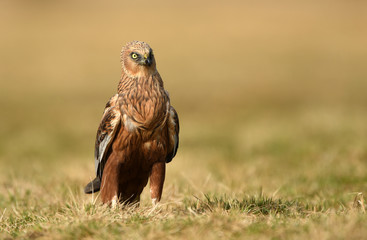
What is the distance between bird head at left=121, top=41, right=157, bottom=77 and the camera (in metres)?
4.76

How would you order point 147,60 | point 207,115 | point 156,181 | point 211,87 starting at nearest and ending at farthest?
point 147,60
point 156,181
point 207,115
point 211,87

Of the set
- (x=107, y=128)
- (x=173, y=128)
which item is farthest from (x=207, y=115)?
(x=107, y=128)

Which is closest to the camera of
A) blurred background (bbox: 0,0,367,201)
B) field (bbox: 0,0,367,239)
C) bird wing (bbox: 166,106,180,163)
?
field (bbox: 0,0,367,239)

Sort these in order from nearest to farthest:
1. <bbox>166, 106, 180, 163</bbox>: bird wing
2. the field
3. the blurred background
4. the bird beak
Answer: the field, the bird beak, <bbox>166, 106, 180, 163</bbox>: bird wing, the blurred background

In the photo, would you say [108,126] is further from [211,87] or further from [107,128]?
[211,87]

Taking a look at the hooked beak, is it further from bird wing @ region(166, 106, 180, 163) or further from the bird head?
bird wing @ region(166, 106, 180, 163)

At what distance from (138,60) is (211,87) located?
48.0ft

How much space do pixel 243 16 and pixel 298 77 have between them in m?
11.5

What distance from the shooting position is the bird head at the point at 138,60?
4.76m

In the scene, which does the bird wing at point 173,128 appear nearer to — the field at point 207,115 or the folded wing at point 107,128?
the folded wing at point 107,128

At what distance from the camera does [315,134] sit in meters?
10.1

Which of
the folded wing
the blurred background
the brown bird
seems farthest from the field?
the folded wing

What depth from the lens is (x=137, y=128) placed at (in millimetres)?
4723

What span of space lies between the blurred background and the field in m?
0.05
